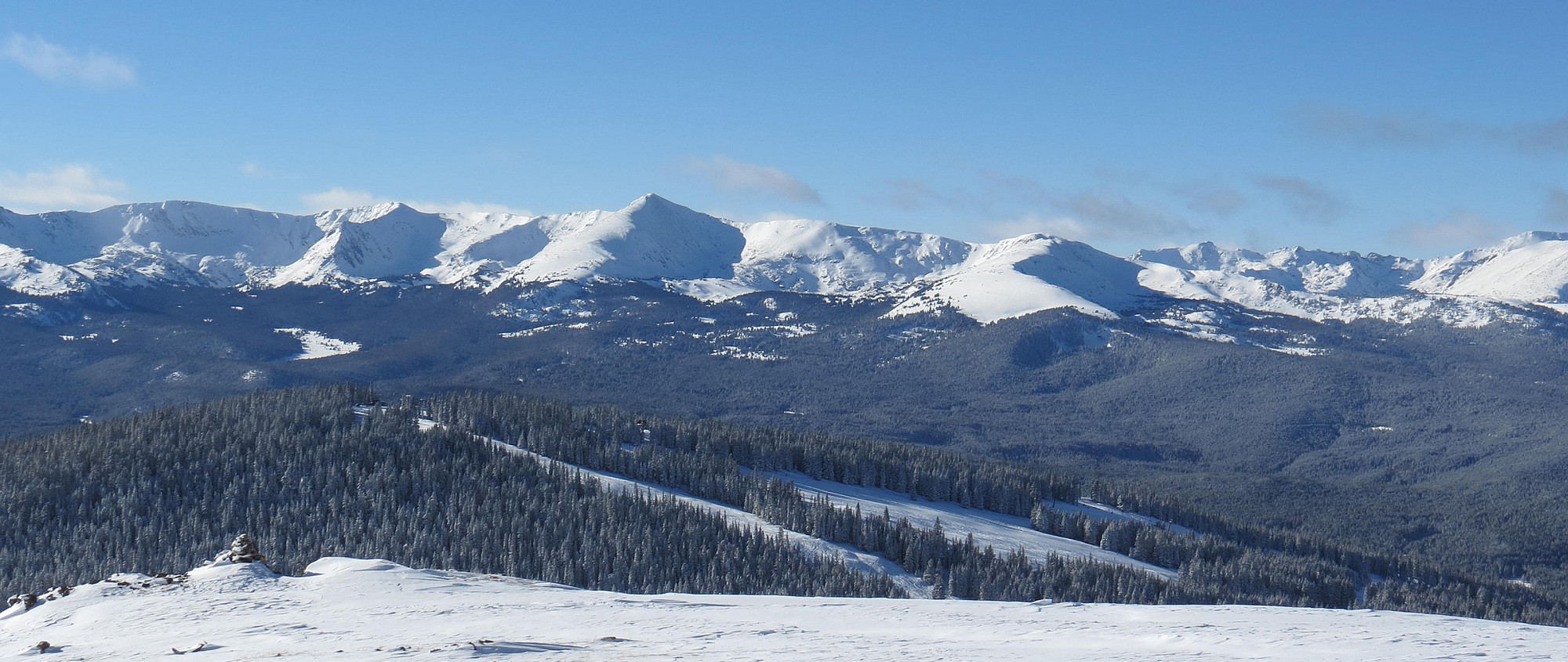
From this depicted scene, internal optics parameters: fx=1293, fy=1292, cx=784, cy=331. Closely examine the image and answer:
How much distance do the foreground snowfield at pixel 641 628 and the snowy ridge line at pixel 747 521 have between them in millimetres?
75161

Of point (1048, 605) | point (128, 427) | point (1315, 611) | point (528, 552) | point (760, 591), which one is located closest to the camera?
point (1315, 611)

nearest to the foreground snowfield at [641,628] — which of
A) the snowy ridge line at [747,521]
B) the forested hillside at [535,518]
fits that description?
the forested hillside at [535,518]

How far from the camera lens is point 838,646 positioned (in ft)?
136

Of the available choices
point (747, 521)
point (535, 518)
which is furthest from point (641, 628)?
point (747, 521)

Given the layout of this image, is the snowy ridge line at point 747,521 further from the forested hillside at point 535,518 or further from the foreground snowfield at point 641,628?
the foreground snowfield at point 641,628

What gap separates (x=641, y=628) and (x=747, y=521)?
10473 centimetres

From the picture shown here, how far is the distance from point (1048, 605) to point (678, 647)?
18.3 m

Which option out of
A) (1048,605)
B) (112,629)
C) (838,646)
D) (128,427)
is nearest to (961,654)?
(838,646)

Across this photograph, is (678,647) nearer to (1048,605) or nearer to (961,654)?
(961,654)

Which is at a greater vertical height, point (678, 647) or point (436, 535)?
point (678, 647)

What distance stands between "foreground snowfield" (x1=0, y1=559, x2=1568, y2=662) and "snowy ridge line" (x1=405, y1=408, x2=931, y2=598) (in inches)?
2959

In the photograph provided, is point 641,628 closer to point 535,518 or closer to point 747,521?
point 535,518

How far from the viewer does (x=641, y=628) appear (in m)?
46.4

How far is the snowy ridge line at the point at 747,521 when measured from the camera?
13277 cm
